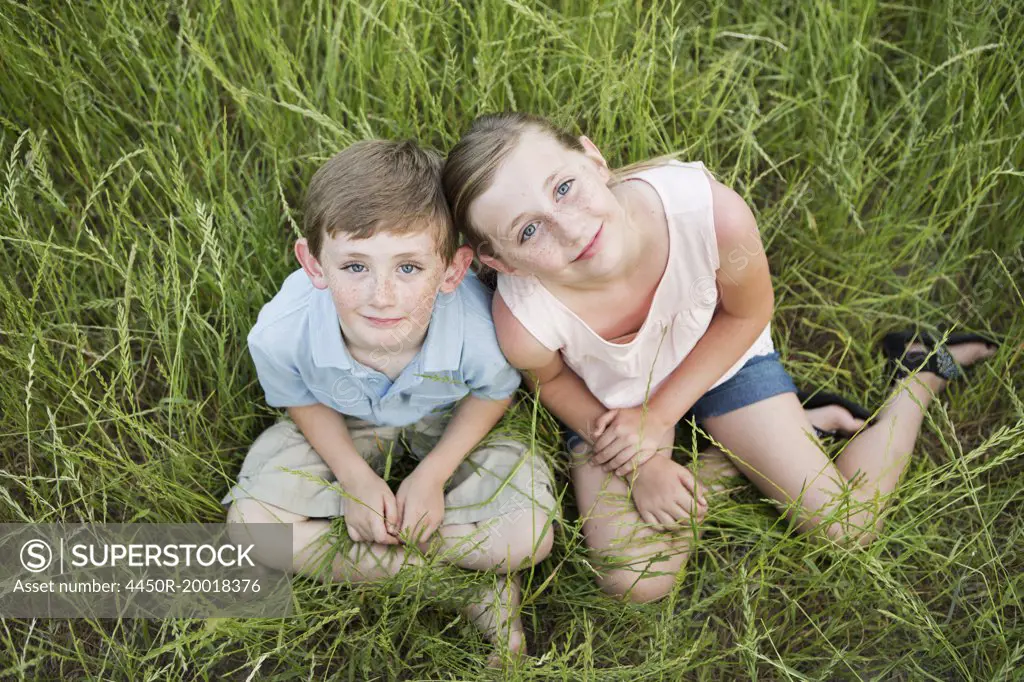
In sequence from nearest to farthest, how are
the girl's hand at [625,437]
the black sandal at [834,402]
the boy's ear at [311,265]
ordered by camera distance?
1. the boy's ear at [311,265]
2. the girl's hand at [625,437]
3. the black sandal at [834,402]

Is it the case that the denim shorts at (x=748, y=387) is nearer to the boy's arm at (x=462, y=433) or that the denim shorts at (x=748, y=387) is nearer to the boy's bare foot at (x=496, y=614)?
the boy's arm at (x=462, y=433)

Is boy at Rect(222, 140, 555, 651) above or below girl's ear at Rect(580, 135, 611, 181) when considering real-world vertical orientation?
below

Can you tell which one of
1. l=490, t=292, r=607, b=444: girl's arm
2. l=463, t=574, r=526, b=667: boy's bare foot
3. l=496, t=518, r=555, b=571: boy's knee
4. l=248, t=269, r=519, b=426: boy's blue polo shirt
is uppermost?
l=248, t=269, r=519, b=426: boy's blue polo shirt

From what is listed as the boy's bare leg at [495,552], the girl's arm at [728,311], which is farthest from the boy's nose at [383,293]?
the girl's arm at [728,311]

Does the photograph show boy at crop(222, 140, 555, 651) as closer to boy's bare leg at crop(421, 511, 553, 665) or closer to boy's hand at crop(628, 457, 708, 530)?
boy's bare leg at crop(421, 511, 553, 665)

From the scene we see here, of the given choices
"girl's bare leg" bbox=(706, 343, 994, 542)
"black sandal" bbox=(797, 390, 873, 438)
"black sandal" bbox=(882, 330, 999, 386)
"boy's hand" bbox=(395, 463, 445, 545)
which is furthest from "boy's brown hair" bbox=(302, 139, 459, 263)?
"black sandal" bbox=(882, 330, 999, 386)

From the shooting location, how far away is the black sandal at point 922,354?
7.12 ft

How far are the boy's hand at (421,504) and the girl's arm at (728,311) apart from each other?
0.52 meters

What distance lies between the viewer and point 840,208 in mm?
2234

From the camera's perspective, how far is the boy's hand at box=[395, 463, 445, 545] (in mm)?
1905

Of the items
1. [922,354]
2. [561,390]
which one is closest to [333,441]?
[561,390]

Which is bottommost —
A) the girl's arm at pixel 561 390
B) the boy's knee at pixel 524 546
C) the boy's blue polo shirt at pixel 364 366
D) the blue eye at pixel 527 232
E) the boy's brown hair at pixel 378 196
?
the boy's knee at pixel 524 546

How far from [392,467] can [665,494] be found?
2.14 ft

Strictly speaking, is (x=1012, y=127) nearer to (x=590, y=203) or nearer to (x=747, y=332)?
(x=747, y=332)
